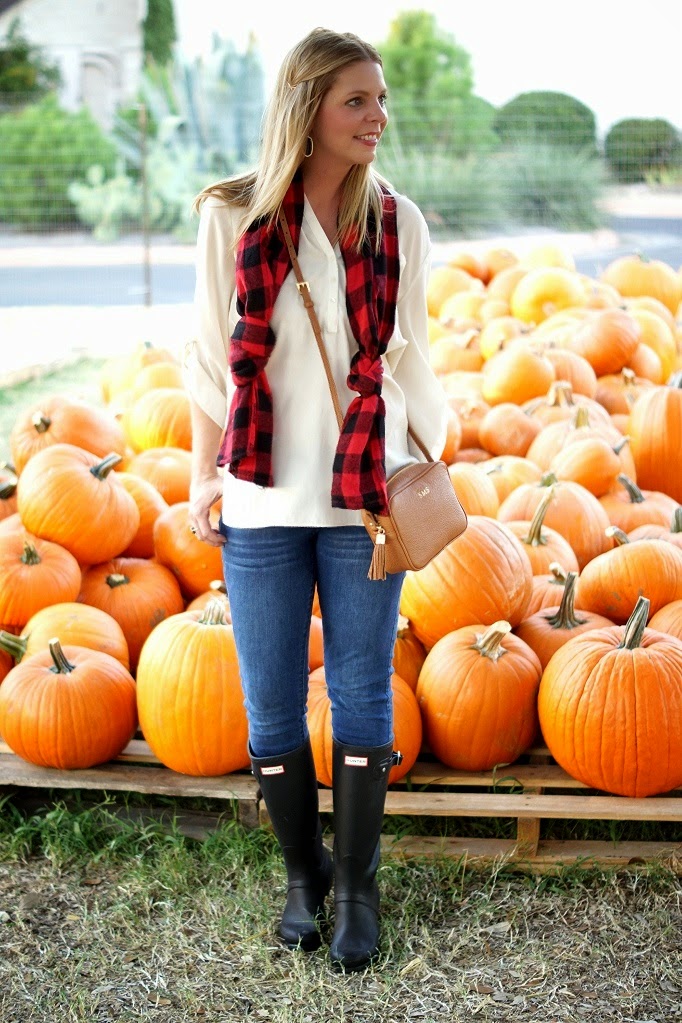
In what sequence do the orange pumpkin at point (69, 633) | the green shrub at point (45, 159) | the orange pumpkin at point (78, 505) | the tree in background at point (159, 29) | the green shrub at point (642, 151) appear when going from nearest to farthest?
the orange pumpkin at point (69, 633), the orange pumpkin at point (78, 505), the green shrub at point (642, 151), the green shrub at point (45, 159), the tree in background at point (159, 29)

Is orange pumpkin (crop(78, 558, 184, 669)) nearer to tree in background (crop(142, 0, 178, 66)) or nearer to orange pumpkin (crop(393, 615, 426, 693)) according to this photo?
orange pumpkin (crop(393, 615, 426, 693))

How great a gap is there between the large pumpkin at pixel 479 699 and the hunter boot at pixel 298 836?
1.44 feet

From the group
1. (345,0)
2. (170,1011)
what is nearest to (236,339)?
(170,1011)

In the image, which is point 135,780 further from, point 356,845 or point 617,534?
point 617,534

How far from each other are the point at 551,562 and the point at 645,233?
36.7ft

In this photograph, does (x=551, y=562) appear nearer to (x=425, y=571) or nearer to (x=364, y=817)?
(x=425, y=571)

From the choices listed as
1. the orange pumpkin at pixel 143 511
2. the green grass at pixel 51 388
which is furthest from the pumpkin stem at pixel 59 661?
the green grass at pixel 51 388

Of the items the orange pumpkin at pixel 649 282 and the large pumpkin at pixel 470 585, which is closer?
the large pumpkin at pixel 470 585

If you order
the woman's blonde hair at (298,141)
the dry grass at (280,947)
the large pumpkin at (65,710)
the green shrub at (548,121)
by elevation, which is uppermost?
the green shrub at (548,121)

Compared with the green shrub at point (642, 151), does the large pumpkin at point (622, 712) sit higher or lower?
lower

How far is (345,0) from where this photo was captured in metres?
18.0

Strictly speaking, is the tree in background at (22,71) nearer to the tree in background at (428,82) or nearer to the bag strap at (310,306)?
the tree in background at (428,82)

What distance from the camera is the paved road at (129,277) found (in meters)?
11.1

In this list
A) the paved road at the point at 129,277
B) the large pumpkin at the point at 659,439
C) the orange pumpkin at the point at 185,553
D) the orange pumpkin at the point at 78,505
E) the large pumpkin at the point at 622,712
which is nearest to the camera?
the large pumpkin at the point at 622,712
